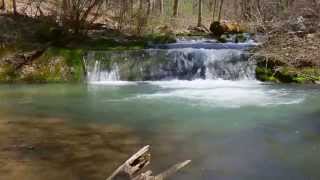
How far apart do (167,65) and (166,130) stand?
12.7 metres

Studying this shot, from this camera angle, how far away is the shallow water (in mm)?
10336

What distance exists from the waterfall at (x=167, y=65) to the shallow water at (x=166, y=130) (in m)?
3.47

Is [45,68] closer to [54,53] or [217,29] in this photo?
[54,53]

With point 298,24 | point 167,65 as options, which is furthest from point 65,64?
point 298,24

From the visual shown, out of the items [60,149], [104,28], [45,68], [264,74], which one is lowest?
[60,149]

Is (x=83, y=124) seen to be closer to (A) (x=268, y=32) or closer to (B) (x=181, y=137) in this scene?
(B) (x=181, y=137)

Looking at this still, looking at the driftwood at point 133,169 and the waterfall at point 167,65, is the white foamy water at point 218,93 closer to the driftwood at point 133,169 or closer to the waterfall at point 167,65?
the waterfall at point 167,65

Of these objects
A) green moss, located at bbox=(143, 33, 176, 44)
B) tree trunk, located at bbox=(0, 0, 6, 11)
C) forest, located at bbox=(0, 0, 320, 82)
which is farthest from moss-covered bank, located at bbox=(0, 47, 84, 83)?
tree trunk, located at bbox=(0, 0, 6, 11)

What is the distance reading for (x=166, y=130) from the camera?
548 inches

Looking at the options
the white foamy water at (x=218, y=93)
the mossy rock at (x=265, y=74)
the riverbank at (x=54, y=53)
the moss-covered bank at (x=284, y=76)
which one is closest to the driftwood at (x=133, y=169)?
the white foamy water at (x=218, y=93)

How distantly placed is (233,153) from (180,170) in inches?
73.9

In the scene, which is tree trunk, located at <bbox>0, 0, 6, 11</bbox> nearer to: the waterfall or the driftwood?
the waterfall

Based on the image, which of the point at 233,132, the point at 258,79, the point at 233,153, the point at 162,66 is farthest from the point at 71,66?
the point at 233,153

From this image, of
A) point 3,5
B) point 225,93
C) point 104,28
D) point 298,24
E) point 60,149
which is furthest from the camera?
point 104,28
